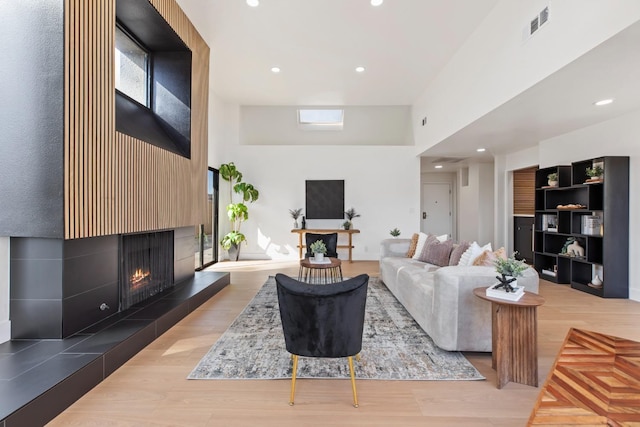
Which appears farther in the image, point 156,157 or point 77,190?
point 156,157

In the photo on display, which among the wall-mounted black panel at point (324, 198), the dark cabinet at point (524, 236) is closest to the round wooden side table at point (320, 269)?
the wall-mounted black panel at point (324, 198)

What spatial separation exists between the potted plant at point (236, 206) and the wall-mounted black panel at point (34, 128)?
15.0 feet

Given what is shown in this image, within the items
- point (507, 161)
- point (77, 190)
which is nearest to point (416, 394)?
point (77, 190)

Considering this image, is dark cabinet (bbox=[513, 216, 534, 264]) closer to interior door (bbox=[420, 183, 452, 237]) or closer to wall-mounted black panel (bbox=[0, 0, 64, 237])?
interior door (bbox=[420, 183, 452, 237])

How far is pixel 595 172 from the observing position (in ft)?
14.4

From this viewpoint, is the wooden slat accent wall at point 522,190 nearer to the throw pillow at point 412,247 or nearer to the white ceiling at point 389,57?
the white ceiling at point 389,57

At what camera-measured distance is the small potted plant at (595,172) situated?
4.34 metres

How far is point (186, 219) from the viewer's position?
12.9 feet

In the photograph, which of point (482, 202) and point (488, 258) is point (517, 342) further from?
point (482, 202)

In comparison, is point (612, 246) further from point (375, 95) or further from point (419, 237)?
point (375, 95)

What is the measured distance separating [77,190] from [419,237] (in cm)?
412

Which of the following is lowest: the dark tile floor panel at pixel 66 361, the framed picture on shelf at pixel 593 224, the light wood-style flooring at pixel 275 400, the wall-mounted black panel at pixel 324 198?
the light wood-style flooring at pixel 275 400

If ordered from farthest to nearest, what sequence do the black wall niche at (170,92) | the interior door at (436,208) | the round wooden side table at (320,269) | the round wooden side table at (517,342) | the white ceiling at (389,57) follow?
the interior door at (436,208)
the round wooden side table at (320,269)
the black wall niche at (170,92)
the white ceiling at (389,57)
the round wooden side table at (517,342)

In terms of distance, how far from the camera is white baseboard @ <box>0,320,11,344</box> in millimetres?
2252
